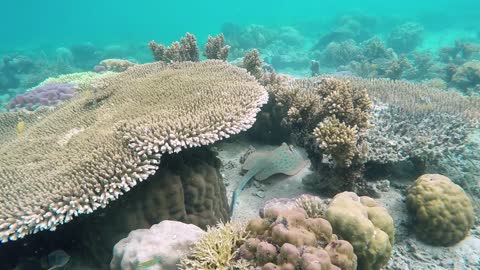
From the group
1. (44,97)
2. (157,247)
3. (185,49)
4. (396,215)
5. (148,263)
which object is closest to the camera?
(148,263)

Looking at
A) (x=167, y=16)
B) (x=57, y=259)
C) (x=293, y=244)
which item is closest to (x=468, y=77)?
(x=293, y=244)

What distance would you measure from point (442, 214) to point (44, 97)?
10.2 metres

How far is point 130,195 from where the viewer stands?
3.77 meters

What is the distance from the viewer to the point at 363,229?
3146 millimetres

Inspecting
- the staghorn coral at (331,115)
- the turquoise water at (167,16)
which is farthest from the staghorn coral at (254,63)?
the turquoise water at (167,16)

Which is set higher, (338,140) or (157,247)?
(338,140)

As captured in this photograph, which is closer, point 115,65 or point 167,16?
point 115,65

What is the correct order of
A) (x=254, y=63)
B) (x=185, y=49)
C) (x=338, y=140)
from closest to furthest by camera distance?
1. (x=338, y=140)
2. (x=254, y=63)
3. (x=185, y=49)

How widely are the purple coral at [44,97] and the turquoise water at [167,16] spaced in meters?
35.2

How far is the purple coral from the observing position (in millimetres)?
8961

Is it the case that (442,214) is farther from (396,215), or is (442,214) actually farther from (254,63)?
(254,63)

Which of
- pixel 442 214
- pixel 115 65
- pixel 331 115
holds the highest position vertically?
pixel 115 65

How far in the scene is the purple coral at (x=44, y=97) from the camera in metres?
8.96

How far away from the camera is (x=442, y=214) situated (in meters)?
3.86
